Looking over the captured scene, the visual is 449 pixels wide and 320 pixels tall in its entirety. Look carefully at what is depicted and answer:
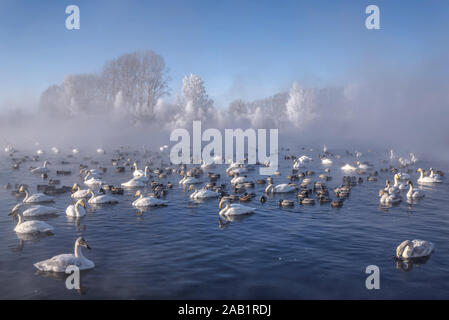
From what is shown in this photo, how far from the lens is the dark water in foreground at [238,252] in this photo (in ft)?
45.3

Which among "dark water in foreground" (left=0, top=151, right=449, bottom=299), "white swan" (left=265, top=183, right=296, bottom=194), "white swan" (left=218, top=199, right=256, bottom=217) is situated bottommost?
"dark water in foreground" (left=0, top=151, right=449, bottom=299)

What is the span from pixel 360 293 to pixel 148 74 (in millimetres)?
114730

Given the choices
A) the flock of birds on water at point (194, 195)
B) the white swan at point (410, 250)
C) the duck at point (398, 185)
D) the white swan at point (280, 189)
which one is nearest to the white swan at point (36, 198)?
the flock of birds on water at point (194, 195)

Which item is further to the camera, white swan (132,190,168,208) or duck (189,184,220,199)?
duck (189,184,220,199)

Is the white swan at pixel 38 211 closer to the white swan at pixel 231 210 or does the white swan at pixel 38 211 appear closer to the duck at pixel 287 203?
the white swan at pixel 231 210

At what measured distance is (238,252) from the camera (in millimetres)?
18000

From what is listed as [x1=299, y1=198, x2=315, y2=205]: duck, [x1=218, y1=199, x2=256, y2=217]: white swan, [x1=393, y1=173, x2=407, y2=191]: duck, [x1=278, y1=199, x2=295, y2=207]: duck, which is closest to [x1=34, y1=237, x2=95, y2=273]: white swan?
[x1=218, y1=199, x2=256, y2=217]: white swan

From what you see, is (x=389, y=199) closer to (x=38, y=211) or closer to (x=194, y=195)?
(x=194, y=195)

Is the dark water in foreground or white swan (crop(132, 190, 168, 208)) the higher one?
white swan (crop(132, 190, 168, 208))

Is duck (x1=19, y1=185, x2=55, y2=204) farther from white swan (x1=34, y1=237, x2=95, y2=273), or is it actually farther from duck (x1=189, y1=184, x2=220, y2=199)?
white swan (x1=34, y1=237, x2=95, y2=273)

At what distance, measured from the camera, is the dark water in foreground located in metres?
13.8

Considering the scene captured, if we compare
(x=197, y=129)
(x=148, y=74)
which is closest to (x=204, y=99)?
(x=197, y=129)

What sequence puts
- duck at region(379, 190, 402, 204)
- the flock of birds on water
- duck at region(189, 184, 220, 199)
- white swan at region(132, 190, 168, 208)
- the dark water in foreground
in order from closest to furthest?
the dark water in foreground
the flock of birds on water
white swan at region(132, 190, 168, 208)
duck at region(379, 190, 402, 204)
duck at region(189, 184, 220, 199)

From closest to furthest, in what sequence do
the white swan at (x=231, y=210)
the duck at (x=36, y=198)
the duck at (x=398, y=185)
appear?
the white swan at (x=231, y=210)
the duck at (x=36, y=198)
the duck at (x=398, y=185)
